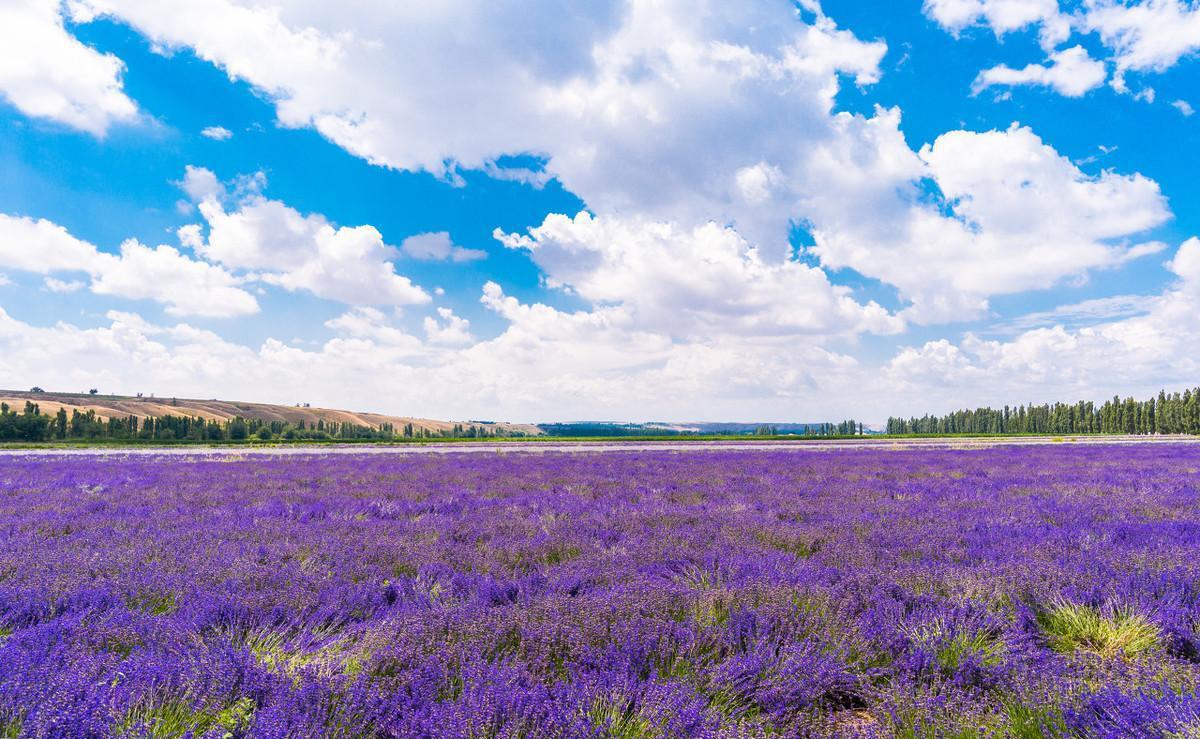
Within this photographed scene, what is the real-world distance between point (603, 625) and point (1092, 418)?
13583cm

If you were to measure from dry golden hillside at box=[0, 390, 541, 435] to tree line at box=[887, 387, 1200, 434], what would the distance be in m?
127

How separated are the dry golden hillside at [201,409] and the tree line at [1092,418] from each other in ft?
415

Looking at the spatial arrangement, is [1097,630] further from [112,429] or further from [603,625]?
[112,429]

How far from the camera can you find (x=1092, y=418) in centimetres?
9825

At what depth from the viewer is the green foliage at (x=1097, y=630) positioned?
310 centimetres

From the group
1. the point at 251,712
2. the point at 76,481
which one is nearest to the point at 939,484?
the point at 251,712

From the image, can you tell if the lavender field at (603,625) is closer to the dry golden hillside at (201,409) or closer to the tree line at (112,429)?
the tree line at (112,429)

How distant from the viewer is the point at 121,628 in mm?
3002

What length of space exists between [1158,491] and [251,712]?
13.6m

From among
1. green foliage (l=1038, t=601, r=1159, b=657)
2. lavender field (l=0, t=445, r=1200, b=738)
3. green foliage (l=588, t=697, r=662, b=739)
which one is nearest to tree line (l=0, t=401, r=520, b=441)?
lavender field (l=0, t=445, r=1200, b=738)

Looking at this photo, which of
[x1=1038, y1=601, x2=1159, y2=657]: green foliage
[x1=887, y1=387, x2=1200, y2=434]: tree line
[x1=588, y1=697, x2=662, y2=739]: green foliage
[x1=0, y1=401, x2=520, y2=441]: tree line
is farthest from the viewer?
[x1=887, y1=387, x2=1200, y2=434]: tree line

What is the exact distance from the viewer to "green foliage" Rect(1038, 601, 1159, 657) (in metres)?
3.10

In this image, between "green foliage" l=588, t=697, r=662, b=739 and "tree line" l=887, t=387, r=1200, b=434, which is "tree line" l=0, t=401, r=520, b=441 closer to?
"green foliage" l=588, t=697, r=662, b=739

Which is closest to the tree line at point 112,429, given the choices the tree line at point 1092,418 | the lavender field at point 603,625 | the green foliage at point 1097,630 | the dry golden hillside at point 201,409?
the dry golden hillside at point 201,409
